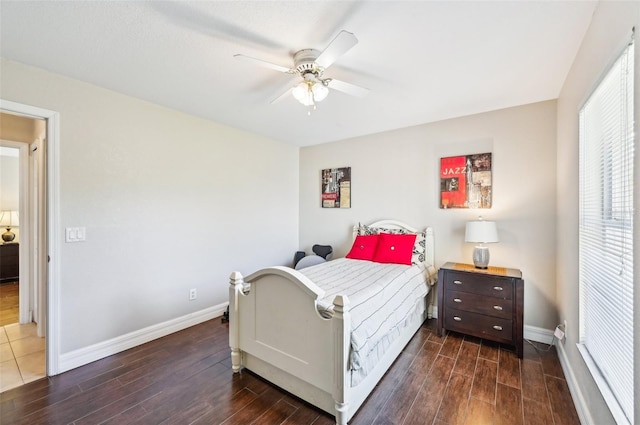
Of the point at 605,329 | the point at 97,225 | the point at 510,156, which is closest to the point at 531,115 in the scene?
the point at 510,156

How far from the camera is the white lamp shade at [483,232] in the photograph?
9.02 ft

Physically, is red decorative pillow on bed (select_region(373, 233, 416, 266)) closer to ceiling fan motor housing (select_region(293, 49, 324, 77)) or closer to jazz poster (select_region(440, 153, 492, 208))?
jazz poster (select_region(440, 153, 492, 208))

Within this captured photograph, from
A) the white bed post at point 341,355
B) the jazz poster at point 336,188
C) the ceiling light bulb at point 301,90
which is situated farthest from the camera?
the jazz poster at point 336,188

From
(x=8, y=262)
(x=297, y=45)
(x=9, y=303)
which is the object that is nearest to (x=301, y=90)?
(x=297, y=45)

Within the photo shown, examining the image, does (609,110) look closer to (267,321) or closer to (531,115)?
(531,115)

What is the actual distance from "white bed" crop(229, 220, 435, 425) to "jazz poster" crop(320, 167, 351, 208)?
5.77 ft

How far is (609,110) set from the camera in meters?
1.41

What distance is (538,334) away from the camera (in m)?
2.78

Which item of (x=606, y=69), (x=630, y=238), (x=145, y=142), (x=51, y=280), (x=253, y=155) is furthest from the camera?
(x=253, y=155)

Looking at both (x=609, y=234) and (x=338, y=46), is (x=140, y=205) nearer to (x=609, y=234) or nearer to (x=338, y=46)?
(x=338, y=46)

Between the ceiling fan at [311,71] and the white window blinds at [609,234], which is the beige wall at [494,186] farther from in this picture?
the ceiling fan at [311,71]

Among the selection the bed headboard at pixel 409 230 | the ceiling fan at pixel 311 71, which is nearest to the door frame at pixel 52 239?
the ceiling fan at pixel 311 71

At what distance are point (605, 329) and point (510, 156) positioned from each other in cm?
207

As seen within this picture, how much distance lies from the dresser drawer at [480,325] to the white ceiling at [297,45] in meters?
2.20
